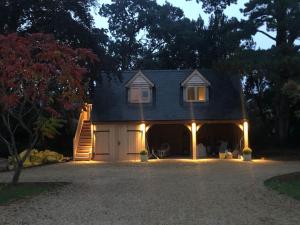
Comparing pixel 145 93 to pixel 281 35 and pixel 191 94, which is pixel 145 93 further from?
pixel 281 35

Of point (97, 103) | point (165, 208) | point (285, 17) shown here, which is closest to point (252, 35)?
point (285, 17)

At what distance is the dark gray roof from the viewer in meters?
33.8

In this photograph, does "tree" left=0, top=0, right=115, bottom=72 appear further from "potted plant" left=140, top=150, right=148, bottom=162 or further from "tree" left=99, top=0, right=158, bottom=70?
"tree" left=99, top=0, right=158, bottom=70

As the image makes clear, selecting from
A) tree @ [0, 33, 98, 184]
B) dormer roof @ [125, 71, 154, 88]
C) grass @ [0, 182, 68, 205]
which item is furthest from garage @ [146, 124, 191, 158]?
grass @ [0, 182, 68, 205]

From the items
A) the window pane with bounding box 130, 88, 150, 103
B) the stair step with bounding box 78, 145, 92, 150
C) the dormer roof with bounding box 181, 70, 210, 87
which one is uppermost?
the dormer roof with bounding box 181, 70, 210, 87

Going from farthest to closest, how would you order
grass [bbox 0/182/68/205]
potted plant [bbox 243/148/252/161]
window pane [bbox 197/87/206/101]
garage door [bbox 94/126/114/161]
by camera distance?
window pane [bbox 197/87/206/101] → garage door [bbox 94/126/114/161] → potted plant [bbox 243/148/252/161] → grass [bbox 0/182/68/205]

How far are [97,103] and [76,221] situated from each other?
24365mm

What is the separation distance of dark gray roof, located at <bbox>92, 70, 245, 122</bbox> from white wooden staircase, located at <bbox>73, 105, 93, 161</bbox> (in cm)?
158

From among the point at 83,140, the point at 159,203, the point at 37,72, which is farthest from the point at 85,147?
the point at 159,203

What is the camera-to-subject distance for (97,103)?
35.6 meters

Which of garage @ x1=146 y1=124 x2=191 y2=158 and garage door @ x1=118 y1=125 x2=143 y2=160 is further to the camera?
garage @ x1=146 y1=124 x2=191 y2=158

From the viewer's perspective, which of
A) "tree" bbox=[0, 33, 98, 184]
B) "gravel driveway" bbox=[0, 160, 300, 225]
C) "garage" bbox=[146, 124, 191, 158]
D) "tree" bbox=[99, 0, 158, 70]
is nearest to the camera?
"gravel driveway" bbox=[0, 160, 300, 225]

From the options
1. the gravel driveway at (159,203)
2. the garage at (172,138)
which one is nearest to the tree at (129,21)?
the garage at (172,138)

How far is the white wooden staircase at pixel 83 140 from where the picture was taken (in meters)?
Result: 33.6
